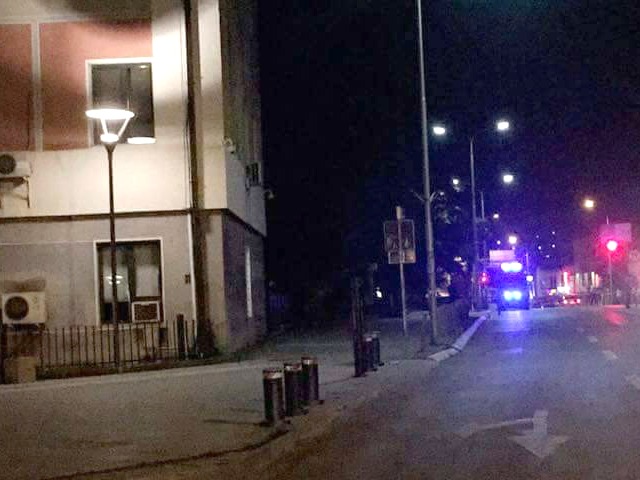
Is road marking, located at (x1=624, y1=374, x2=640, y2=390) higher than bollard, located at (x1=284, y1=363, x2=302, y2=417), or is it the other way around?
bollard, located at (x1=284, y1=363, x2=302, y2=417)

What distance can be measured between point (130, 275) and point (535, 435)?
49.1ft

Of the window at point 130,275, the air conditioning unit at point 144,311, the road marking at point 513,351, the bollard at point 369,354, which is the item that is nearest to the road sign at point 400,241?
the road marking at point 513,351

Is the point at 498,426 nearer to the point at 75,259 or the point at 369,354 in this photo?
the point at 369,354

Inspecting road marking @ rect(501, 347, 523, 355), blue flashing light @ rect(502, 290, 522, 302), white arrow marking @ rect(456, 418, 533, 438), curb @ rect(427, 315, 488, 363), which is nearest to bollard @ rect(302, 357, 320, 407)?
white arrow marking @ rect(456, 418, 533, 438)

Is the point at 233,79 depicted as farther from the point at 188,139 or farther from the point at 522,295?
the point at 522,295

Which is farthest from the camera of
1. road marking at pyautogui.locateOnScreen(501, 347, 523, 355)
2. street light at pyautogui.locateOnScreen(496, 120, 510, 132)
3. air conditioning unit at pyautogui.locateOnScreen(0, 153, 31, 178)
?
street light at pyautogui.locateOnScreen(496, 120, 510, 132)

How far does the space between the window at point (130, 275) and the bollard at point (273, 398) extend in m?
12.3

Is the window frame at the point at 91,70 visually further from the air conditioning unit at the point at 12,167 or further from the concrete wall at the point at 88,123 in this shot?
the air conditioning unit at the point at 12,167

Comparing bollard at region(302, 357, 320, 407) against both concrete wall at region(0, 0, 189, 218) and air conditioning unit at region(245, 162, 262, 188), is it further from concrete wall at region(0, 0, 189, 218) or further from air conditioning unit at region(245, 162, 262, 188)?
air conditioning unit at region(245, 162, 262, 188)

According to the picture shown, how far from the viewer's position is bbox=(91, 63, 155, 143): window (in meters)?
26.5

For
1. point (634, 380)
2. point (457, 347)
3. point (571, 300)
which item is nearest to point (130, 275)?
point (457, 347)

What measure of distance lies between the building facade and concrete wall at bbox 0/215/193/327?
0.02 m

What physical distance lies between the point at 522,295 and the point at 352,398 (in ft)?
160

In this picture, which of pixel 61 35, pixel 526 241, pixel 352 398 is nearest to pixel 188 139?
pixel 61 35
